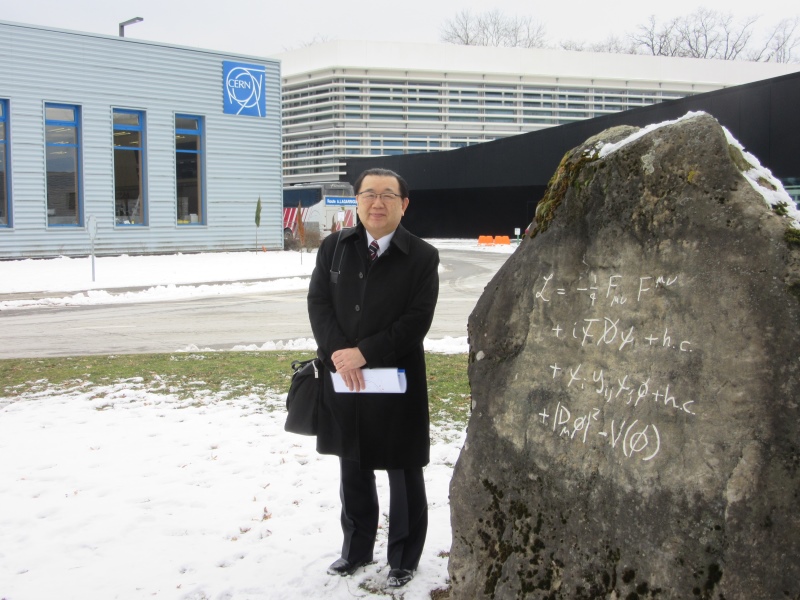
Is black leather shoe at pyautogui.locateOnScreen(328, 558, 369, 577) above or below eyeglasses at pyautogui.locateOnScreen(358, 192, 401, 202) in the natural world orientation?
below

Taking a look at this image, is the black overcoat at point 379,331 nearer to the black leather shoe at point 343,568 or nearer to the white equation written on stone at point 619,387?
the black leather shoe at point 343,568

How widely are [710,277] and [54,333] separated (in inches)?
466

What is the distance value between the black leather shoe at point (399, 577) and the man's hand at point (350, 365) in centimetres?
87

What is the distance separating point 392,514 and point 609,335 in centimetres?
147

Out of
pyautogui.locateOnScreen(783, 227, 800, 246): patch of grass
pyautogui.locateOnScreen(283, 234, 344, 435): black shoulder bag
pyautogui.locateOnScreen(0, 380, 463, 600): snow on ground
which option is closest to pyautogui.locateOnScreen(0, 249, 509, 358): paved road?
pyautogui.locateOnScreen(0, 380, 463, 600): snow on ground

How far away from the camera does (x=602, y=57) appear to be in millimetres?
58062

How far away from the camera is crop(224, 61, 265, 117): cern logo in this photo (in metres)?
29.9

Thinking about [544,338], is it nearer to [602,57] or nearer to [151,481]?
[151,481]

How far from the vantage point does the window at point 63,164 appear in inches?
1022

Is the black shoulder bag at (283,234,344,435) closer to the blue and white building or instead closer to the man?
the man

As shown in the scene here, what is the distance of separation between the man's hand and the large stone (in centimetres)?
51

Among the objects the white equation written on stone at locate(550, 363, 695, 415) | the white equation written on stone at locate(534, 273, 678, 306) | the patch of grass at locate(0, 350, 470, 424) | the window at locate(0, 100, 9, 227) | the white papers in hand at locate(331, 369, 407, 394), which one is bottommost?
the patch of grass at locate(0, 350, 470, 424)

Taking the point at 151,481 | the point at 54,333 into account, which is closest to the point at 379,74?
the point at 54,333

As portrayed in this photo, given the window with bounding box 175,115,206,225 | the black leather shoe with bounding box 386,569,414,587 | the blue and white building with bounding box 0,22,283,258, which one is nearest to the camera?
the black leather shoe with bounding box 386,569,414,587
